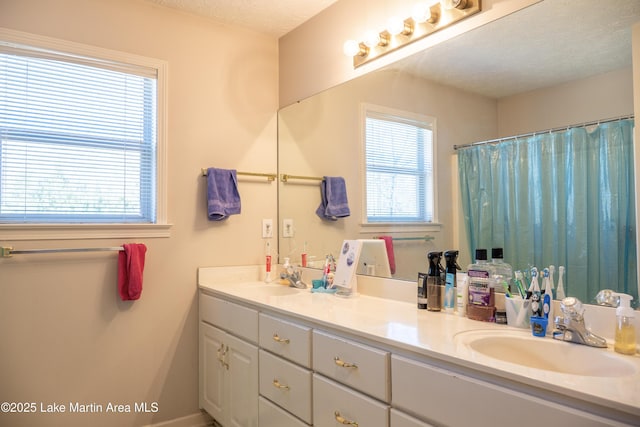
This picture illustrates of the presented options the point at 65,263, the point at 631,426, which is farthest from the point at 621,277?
the point at 65,263

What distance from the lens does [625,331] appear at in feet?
3.74

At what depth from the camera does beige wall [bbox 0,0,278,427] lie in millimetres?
2043

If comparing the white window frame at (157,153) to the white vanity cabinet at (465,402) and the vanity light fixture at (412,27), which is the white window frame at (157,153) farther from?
the white vanity cabinet at (465,402)

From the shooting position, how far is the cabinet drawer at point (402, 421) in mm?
1181

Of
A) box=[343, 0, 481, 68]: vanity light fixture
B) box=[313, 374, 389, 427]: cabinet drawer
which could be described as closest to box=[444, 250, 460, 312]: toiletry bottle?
box=[313, 374, 389, 427]: cabinet drawer

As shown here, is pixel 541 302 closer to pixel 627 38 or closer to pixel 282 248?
pixel 627 38

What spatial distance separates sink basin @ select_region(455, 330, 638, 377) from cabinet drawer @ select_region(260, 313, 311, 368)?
23.3 inches

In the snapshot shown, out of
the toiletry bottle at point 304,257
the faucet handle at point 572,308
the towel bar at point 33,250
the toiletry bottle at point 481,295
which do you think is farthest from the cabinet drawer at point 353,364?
the towel bar at point 33,250

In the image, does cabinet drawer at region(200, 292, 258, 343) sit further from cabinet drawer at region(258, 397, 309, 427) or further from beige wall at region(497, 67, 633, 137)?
beige wall at region(497, 67, 633, 137)

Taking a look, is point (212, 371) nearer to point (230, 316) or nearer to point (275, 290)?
point (230, 316)

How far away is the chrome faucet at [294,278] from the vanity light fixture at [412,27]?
1.23m

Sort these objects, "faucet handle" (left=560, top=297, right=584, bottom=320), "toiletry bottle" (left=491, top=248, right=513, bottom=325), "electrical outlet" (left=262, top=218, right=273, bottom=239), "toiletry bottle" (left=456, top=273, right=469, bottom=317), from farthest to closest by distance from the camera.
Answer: "electrical outlet" (left=262, top=218, right=273, bottom=239) → "toiletry bottle" (left=456, top=273, right=469, bottom=317) → "toiletry bottle" (left=491, top=248, right=513, bottom=325) → "faucet handle" (left=560, top=297, right=584, bottom=320)

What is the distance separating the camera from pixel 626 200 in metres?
1.25

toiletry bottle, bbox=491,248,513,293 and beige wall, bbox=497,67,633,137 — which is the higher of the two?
beige wall, bbox=497,67,633,137
